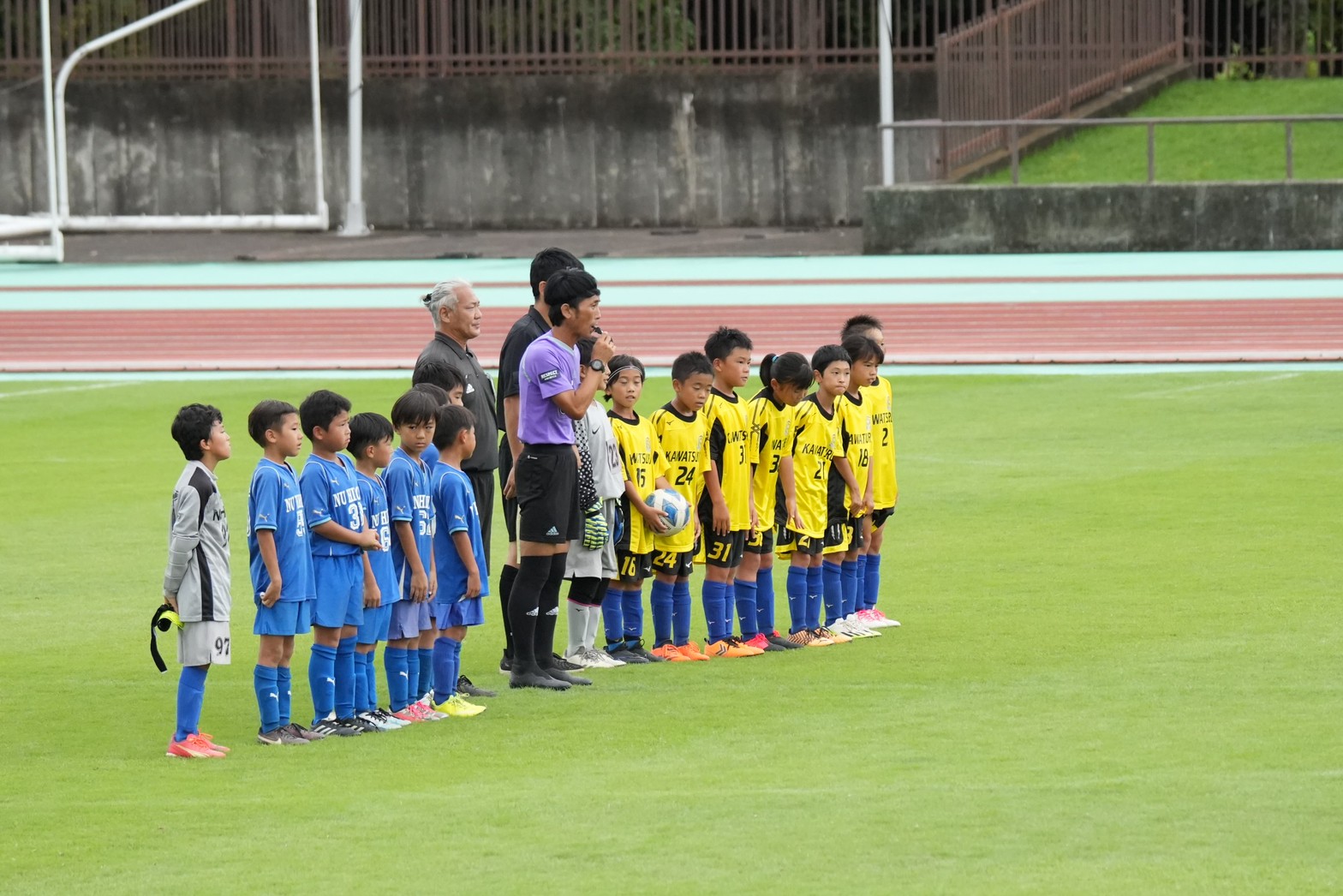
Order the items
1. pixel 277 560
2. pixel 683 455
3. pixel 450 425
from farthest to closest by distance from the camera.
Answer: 1. pixel 683 455
2. pixel 450 425
3. pixel 277 560

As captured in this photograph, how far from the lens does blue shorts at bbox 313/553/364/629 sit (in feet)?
25.9

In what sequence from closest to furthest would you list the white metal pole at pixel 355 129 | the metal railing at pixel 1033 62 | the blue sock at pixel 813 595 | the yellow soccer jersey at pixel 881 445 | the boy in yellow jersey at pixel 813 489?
the boy in yellow jersey at pixel 813 489 < the blue sock at pixel 813 595 < the yellow soccer jersey at pixel 881 445 < the metal railing at pixel 1033 62 < the white metal pole at pixel 355 129

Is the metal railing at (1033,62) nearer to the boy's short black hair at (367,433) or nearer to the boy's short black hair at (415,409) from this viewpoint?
the boy's short black hair at (415,409)

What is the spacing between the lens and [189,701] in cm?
762

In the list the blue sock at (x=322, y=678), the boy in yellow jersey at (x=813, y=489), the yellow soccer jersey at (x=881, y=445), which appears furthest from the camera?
the yellow soccer jersey at (x=881, y=445)

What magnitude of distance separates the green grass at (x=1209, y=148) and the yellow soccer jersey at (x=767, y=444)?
887 inches

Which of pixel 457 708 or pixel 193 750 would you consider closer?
pixel 193 750

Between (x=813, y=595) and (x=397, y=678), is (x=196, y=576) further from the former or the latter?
(x=813, y=595)

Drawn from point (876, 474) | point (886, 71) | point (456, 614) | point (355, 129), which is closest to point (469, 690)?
point (456, 614)

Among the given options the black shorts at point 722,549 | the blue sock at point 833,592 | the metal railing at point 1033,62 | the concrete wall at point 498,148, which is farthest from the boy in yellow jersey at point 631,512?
the concrete wall at point 498,148

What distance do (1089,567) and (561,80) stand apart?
26331 millimetres

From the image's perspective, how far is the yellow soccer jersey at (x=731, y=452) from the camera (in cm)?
951

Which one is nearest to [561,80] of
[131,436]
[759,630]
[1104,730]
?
[131,436]

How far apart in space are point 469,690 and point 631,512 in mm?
1097
